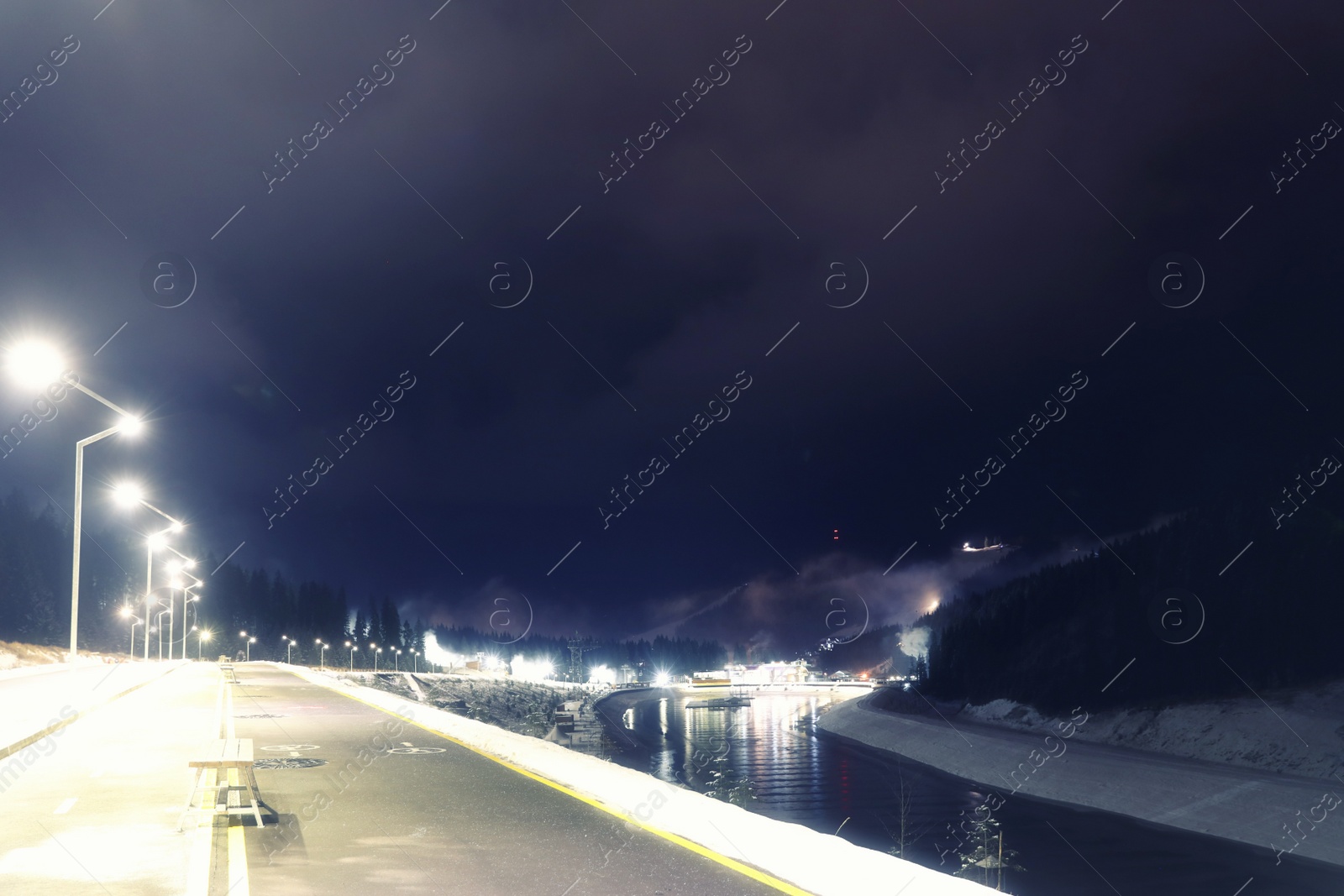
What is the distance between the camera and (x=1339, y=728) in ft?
209

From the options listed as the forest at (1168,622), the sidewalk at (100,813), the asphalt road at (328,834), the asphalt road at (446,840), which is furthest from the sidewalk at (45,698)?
the forest at (1168,622)

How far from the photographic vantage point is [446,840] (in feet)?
38.1

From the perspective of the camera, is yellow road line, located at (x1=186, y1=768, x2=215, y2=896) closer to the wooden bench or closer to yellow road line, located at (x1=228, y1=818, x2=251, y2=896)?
yellow road line, located at (x1=228, y1=818, x2=251, y2=896)

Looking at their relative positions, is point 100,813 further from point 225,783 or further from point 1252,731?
point 1252,731

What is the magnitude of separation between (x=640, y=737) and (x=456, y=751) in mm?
122286

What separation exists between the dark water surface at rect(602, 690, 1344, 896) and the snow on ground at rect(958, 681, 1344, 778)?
43.8 feet

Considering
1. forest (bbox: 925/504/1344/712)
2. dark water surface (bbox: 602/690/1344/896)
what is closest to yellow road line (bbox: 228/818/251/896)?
dark water surface (bbox: 602/690/1344/896)

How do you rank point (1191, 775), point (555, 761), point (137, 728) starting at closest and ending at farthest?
point (555, 761) < point (137, 728) < point (1191, 775)

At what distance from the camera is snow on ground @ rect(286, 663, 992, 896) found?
834 centimetres

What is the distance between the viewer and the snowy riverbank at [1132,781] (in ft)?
174

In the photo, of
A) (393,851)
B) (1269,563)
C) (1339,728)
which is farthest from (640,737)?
(393,851)

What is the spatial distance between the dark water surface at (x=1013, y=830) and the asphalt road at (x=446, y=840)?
10.1 feet

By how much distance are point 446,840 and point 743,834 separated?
12.2 feet

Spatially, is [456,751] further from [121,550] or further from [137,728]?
[121,550]
